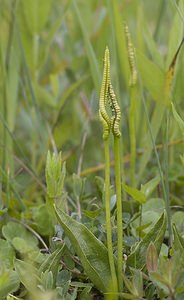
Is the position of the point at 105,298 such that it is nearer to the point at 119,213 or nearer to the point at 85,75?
the point at 119,213

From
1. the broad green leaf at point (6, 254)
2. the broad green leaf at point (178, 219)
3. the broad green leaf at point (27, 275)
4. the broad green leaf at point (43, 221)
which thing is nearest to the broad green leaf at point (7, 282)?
the broad green leaf at point (27, 275)

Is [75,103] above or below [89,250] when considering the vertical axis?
above

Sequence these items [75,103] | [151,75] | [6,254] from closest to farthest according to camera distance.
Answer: [6,254] → [151,75] → [75,103]

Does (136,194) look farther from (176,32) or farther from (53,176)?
(176,32)

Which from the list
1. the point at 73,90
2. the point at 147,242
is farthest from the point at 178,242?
the point at 73,90

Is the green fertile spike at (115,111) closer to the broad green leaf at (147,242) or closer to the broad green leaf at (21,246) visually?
the broad green leaf at (147,242)

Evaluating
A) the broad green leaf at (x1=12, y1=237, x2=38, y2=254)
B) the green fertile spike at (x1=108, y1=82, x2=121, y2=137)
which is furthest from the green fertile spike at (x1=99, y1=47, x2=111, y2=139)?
the broad green leaf at (x1=12, y1=237, x2=38, y2=254)
